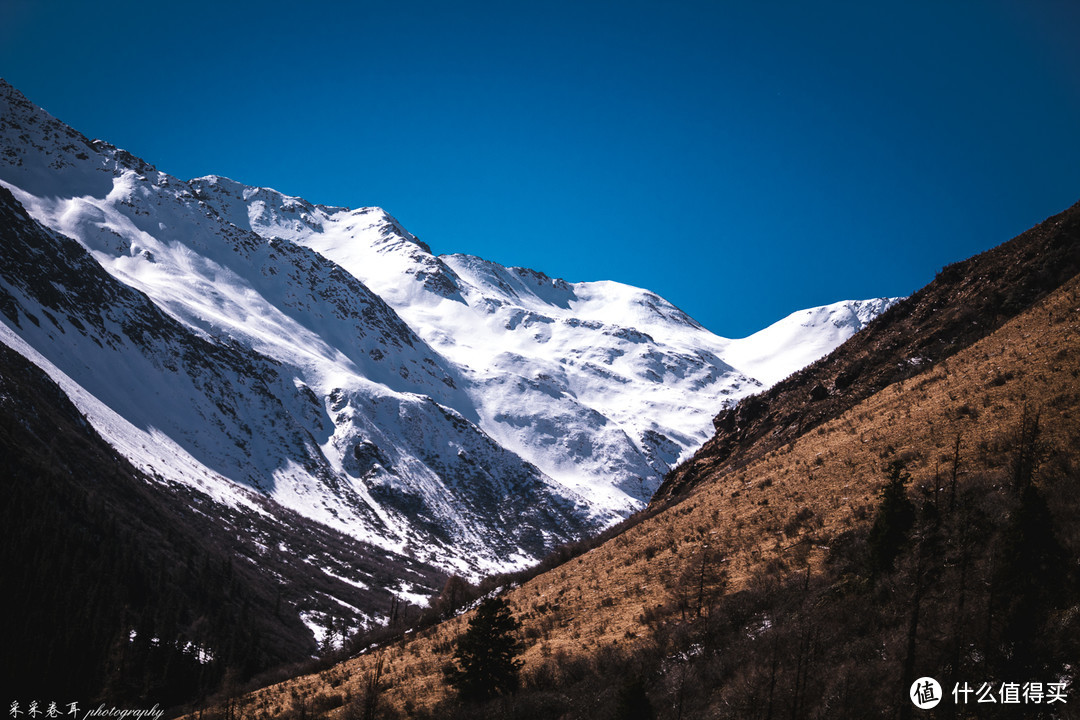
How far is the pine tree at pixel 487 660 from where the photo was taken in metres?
18.4

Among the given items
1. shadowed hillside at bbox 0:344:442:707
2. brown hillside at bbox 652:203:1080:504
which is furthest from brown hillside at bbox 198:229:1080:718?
shadowed hillside at bbox 0:344:442:707

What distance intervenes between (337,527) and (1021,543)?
17781 cm

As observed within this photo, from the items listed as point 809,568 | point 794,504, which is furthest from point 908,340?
point 809,568

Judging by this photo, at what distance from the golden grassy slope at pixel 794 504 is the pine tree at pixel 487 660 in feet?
2.98

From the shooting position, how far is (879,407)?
1077 inches

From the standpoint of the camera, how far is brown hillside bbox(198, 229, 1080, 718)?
14.0 m

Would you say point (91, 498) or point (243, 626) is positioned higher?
point (91, 498)

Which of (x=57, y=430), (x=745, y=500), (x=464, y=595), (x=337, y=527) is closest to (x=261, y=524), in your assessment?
(x=337, y=527)

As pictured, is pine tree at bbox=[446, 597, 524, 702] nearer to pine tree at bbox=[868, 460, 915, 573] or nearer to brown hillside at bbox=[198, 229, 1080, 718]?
brown hillside at bbox=[198, 229, 1080, 718]

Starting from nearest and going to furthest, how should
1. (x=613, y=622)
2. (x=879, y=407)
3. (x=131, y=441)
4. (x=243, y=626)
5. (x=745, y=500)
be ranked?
(x=613, y=622), (x=745, y=500), (x=879, y=407), (x=243, y=626), (x=131, y=441)

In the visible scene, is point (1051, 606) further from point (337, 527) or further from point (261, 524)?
point (337, 527)

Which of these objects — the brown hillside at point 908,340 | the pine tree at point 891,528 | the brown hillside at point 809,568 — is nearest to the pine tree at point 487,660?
the brown hillside at point 809,568

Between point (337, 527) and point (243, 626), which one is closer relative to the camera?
point (243, 626)

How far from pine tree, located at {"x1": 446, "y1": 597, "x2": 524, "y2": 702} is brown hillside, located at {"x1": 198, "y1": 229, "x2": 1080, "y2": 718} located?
0.75 meters
